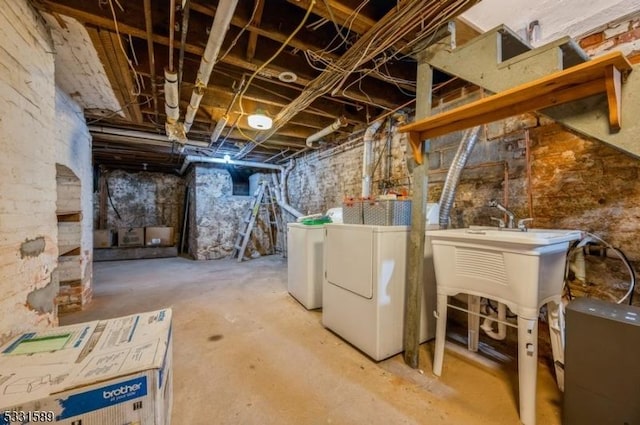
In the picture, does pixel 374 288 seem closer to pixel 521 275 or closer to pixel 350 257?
pixel 350 257

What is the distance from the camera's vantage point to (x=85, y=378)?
88 cm

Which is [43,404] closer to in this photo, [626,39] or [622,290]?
[622,290]

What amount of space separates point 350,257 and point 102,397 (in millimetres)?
1630

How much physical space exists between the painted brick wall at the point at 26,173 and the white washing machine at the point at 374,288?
1994 millimetres

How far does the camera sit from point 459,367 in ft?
6.15

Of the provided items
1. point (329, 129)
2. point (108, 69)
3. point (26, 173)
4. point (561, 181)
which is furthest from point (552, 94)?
point (108, 69)

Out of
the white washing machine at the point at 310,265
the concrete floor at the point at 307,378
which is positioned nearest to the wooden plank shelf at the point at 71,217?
the concrete floor at the point at 307,378

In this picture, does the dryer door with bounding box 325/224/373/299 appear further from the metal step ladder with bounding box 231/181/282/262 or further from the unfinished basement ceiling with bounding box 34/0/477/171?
the metal step ladder with bounding box 231/181/282/262

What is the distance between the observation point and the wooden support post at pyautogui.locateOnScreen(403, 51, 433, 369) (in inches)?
71.8

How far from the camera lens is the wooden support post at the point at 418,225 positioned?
1.82 meters

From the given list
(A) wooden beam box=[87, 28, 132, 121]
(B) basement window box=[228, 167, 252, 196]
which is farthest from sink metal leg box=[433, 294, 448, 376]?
(B) basement window box=[228, 167, 252, 196]

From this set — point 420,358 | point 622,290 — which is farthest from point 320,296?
point 622,290

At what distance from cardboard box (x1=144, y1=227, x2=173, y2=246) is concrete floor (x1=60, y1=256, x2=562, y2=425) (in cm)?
384

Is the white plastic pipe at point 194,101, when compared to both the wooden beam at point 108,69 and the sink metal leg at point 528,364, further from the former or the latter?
the sink metal leg at point 528,364
